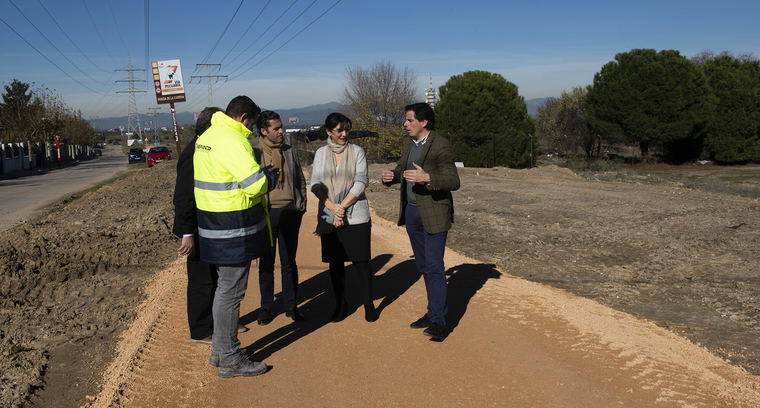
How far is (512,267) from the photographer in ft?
25.8

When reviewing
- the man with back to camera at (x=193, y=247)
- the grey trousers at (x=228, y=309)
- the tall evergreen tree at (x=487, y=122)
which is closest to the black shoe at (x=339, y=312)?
the man with back to camera at (x=193, y=247)

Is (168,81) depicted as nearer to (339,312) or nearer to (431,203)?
(339,312)

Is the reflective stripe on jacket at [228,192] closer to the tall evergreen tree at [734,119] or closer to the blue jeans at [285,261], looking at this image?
the blue jeans at [285,261]

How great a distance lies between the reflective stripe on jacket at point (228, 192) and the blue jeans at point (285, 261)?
46.4 inches

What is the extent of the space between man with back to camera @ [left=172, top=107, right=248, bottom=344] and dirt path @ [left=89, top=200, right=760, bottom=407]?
0.63 ft

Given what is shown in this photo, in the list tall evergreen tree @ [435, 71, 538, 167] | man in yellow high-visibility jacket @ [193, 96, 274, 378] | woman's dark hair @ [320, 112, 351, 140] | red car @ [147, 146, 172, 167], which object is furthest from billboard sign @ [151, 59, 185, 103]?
man in yellow high-visibility jacket @ [193, 96, 274, 378]

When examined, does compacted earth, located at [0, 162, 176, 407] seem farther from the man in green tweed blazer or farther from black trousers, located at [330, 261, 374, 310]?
the man in green tweed blazer

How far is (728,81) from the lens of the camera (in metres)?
36.2

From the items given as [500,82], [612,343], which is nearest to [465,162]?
[500,82]

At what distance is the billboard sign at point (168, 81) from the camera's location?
130ft

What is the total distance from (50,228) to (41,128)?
45852mm

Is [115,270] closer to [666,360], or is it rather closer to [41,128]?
[666,360]

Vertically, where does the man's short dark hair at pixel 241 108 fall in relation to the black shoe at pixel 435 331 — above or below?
above

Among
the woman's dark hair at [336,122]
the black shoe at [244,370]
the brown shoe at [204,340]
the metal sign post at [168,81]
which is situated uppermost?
the metal sign post at [168,81]
